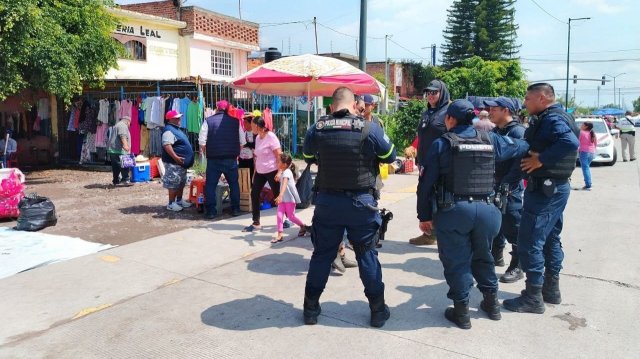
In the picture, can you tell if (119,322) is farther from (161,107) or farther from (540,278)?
(161,107)

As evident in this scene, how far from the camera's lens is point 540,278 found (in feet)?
14.1

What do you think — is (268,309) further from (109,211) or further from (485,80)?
(485,80)

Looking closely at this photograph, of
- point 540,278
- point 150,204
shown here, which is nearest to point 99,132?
point 150,204

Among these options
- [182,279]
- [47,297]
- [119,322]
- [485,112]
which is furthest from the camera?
[485,112]

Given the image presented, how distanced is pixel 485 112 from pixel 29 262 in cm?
623

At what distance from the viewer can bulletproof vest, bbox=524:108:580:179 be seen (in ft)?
13.8

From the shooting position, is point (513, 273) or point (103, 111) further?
point (103, 111)

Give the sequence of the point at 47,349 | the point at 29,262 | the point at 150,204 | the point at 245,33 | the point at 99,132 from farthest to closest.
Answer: the point at 245,33
the point at 99,132
the point at 150,204
the point at 29,262
the point at 47,349

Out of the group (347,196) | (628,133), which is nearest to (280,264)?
(347,196)

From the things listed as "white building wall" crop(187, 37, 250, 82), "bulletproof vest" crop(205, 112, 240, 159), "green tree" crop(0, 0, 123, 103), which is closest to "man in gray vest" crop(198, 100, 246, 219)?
"bulletproof vest" crop(205, 112, 240, 159)

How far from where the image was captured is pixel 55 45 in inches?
432

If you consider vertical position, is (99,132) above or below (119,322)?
above

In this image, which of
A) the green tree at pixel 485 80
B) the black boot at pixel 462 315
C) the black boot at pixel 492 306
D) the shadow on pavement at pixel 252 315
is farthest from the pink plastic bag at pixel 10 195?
the green tree at pixel 485 80

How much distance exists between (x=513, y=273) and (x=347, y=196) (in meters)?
2.30
